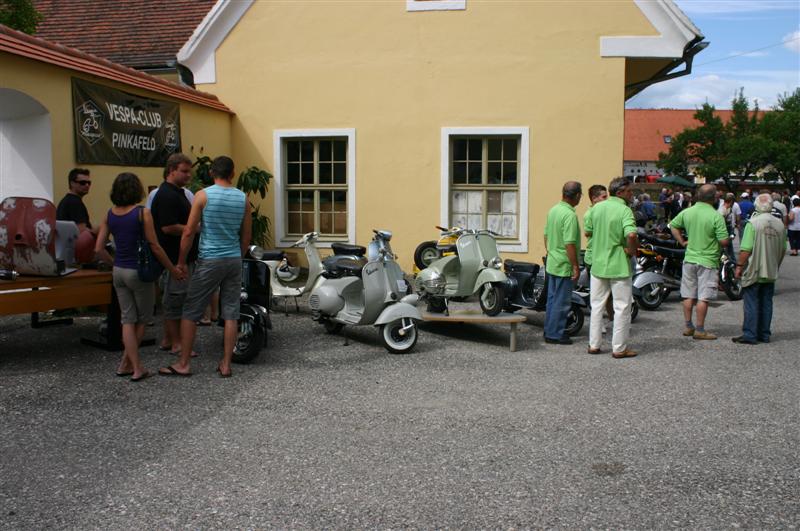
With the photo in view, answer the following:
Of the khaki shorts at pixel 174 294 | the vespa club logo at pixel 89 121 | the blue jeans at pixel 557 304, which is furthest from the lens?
the vespa club logo at pixel 89 121

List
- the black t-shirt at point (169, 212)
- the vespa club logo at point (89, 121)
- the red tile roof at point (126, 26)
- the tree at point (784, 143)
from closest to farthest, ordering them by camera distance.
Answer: the black t-shirt at point (169, 212)
the vespa club logo at point (89, 121)
the red tile roof at point (126, 26)
the tree at point (784, 143)

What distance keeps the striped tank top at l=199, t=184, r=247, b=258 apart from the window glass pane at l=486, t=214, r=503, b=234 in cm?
740

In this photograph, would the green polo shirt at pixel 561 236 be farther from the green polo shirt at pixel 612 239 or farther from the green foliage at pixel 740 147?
the green foliage at pixel 740 147

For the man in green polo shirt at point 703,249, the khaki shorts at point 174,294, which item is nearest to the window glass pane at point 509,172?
the man in green polo shirt at point 703,249

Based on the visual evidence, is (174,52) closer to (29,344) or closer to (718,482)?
(29,344)

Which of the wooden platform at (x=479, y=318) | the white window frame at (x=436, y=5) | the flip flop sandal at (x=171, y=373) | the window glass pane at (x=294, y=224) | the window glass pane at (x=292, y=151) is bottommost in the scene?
the flip flop sandal at (x=171, y=373)

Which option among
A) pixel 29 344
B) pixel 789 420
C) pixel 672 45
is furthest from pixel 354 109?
pixel 789 420

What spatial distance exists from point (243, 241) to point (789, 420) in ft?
14.6

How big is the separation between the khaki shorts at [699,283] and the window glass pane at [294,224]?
7.25 metres

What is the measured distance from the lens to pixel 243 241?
258 inches

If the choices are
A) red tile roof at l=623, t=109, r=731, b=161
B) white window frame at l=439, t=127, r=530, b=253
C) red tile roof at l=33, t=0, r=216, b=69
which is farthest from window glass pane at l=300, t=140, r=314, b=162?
red tile roof at l=623, t=109, r=731, b=161

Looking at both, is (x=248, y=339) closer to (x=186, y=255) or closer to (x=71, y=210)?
(x=186, y=255)

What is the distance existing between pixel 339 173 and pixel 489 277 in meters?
5.80

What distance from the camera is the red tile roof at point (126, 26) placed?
53.1 ft
